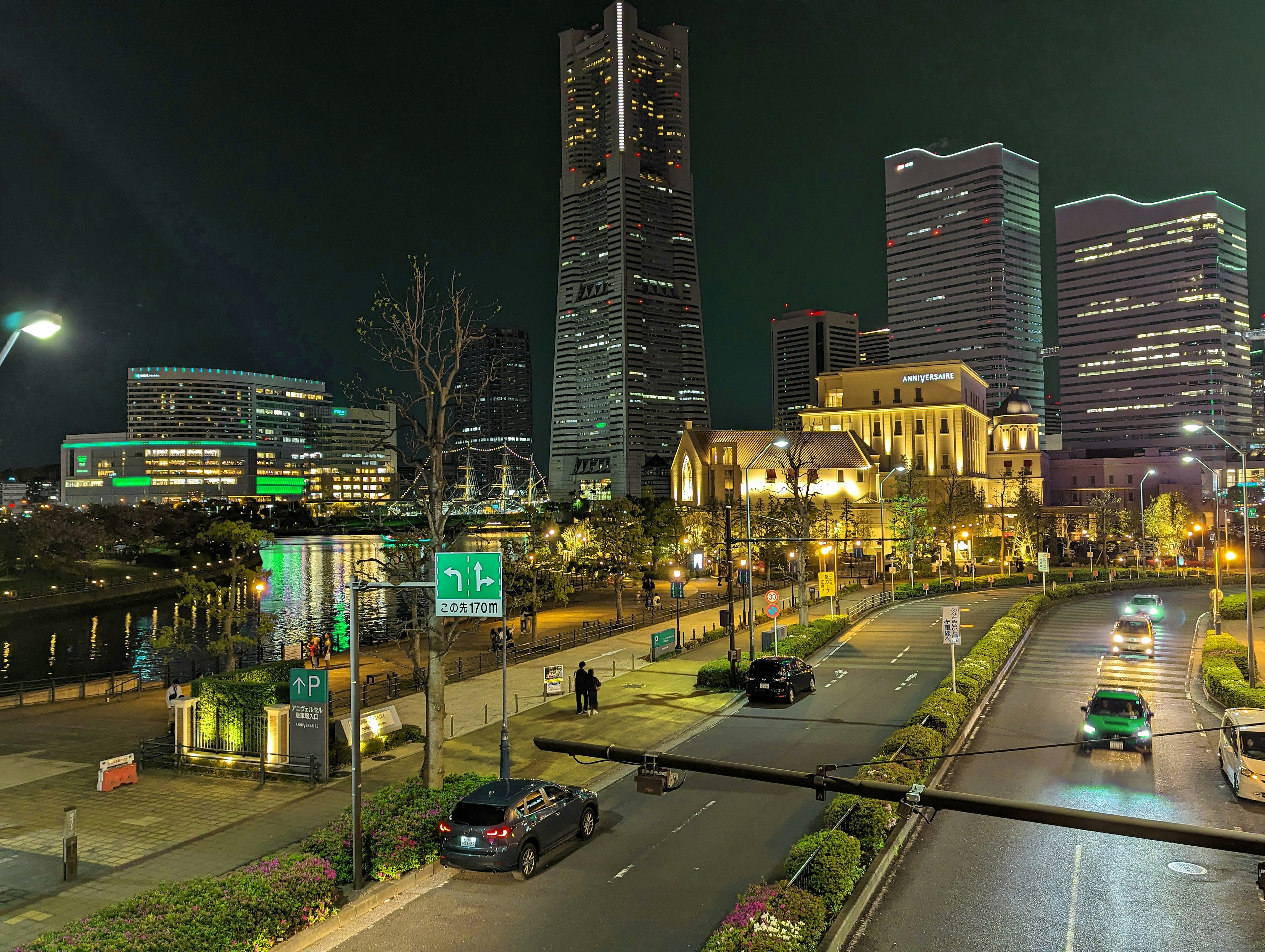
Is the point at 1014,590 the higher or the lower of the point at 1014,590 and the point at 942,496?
the lower

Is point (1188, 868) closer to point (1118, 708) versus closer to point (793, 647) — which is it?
point (1118, 708)

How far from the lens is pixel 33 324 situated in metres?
8.97

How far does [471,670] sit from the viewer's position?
3622cm

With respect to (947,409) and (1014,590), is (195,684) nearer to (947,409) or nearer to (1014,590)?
(1014,590)

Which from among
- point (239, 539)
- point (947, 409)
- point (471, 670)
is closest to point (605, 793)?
point (471, 670)

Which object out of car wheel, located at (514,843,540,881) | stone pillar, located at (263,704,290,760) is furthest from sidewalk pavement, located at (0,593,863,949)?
car wheel, located at (514,843,540,881)

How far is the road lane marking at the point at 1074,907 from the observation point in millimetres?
12297

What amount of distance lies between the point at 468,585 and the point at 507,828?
446cm

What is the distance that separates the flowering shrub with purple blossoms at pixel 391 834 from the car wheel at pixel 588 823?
92.3 inches

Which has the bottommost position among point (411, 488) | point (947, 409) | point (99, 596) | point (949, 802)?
point (99, 596)

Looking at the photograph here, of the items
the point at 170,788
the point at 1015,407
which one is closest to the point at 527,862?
the point at 170,788

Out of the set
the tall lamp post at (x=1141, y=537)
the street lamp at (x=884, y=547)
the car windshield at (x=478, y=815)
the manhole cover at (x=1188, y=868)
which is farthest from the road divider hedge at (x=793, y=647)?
the tall lamp post at (x=1141, y=537)

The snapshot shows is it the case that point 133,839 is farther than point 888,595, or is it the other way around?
point 888,595

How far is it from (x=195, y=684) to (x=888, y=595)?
4958 centimetres
